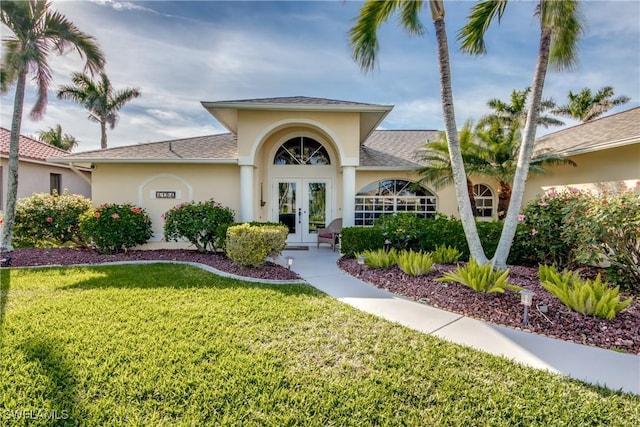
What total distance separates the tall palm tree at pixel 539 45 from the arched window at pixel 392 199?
627 centimetres

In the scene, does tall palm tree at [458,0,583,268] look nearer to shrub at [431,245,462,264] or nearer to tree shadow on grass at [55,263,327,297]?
shrub at [431,245,462,264]

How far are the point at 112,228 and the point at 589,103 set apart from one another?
3768 centimetres

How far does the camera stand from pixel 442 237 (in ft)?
29.9

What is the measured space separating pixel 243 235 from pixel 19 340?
4386mm

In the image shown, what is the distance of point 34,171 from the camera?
15.9 m

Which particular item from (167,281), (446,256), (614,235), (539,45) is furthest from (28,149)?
(614,235)

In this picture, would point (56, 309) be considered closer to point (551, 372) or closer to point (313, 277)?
point (313, 277)

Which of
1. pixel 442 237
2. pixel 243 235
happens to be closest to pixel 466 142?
pixel 442 237

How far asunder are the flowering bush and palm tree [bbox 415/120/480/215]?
2660mm

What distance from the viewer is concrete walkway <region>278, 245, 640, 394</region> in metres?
3.54

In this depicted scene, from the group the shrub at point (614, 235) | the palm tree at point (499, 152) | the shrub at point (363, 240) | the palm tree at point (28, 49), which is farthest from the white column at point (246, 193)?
the shrub at point (614, 235)

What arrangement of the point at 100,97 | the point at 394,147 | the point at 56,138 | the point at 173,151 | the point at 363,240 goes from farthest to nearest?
the point at 56,138 < the point at 100,97 < the point at 394,147 < the point at 173,151 < the point at 363,240

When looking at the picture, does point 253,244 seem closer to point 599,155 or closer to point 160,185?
point 160,185

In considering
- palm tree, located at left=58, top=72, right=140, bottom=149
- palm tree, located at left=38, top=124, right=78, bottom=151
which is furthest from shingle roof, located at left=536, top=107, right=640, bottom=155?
palm tree, located at left=38, top=124, right=78, bottom=151
